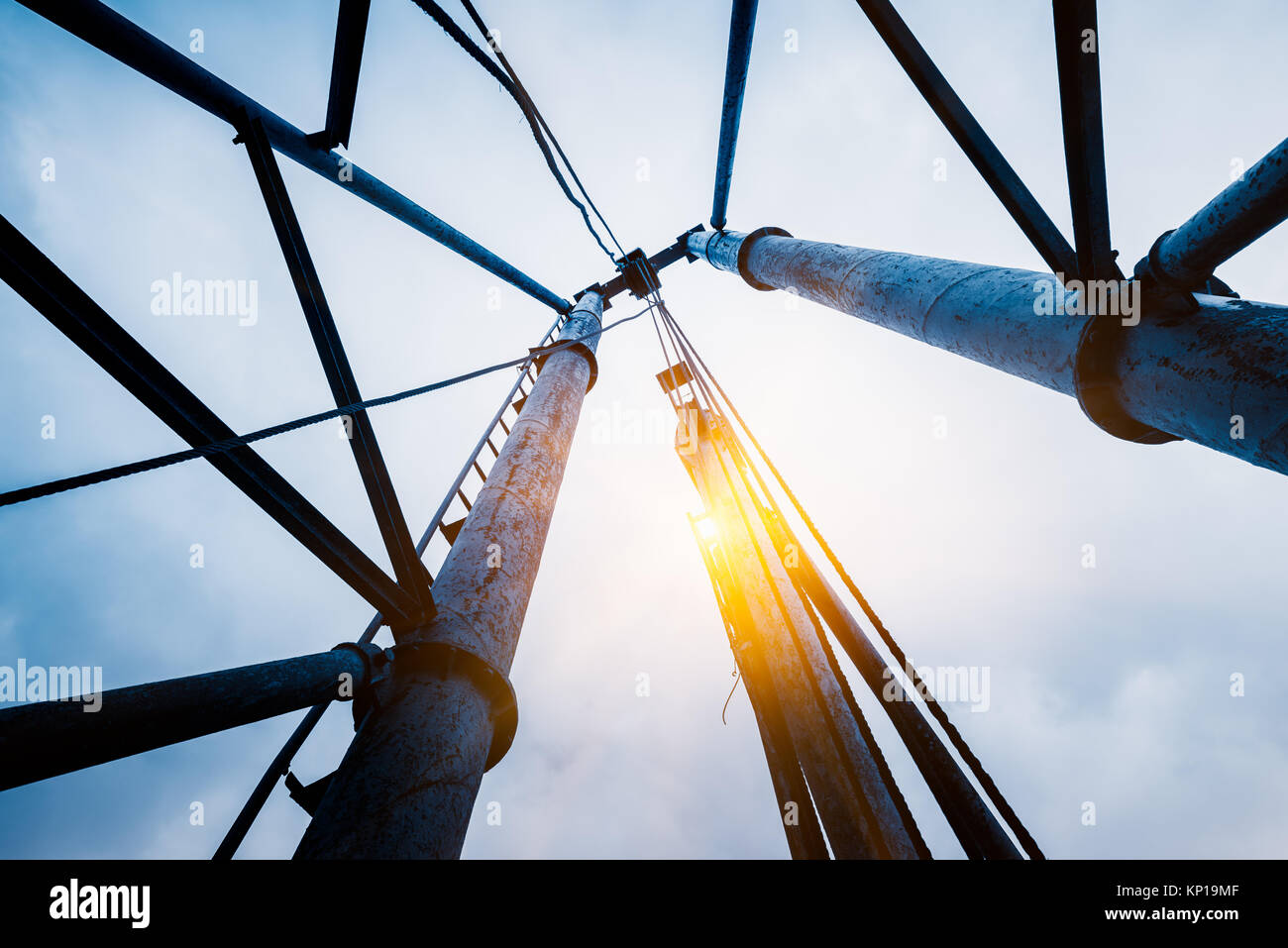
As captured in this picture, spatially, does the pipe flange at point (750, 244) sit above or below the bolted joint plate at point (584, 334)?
above

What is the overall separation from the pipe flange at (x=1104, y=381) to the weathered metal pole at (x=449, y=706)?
2.96 m

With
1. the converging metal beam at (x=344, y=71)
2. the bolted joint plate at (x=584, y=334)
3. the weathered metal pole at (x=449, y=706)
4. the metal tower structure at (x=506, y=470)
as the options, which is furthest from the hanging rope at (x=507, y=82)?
the weathered metal pole at (x=449, y=706)

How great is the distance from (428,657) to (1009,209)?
139 inches

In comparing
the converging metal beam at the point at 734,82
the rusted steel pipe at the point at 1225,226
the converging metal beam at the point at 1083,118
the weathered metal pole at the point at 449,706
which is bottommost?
the weathered metal pole at the point at 449,706

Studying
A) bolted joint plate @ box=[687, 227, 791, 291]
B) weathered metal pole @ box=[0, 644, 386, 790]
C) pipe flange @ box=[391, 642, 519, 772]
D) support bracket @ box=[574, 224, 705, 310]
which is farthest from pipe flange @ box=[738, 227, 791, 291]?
weathered metal pole @ box=[0, 644, 386, 790]

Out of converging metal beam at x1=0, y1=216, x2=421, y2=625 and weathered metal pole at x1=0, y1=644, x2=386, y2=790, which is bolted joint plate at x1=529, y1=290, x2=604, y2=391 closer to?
converging metal beam at x1=0, y1=216, x2=421, y2=625

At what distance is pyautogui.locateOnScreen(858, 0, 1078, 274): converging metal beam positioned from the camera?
2711 mm

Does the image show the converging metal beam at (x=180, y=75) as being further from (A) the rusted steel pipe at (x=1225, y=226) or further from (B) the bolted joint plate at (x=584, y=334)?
(A) the rusted steel pipe at (x=1225, y=226)

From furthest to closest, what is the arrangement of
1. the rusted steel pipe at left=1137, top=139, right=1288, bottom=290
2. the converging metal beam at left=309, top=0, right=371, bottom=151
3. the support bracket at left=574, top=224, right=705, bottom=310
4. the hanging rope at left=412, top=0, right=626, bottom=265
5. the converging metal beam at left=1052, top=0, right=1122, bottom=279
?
the support bracket at left=574, top=224, right=705, bottom=310, the hanging rope at left=412, top=0, right=626, bottom=265, the converging metal beam at left=309, top=0, right=371, bottom=151, the converging metal beam at left=1052, top=0, right=1122, bottom=279, the rusted steel pipe at left=1137, top=139, right=1288, bottom=290

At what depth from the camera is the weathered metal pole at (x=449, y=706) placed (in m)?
2.02

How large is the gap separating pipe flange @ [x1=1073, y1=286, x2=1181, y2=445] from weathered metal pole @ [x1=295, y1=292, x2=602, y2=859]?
296cm

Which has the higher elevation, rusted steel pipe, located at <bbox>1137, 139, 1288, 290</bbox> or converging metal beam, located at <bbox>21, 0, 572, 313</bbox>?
converging metal beam, located at <bbox>21, 0, 572, 313</bbox>

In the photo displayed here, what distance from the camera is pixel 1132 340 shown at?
229cm
